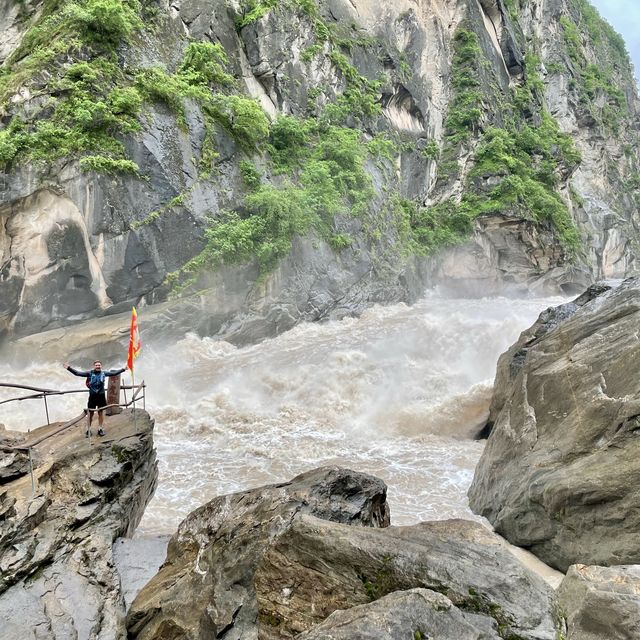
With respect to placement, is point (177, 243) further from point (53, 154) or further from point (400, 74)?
point (400, 74)

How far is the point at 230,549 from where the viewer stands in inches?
163

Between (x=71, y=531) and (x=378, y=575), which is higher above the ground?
(x=378, y=575)

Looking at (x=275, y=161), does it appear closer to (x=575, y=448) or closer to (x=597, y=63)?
(x=575, y=448)

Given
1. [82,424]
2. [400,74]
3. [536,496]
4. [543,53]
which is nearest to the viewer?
[536,496]

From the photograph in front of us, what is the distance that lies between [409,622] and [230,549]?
6.42 ft

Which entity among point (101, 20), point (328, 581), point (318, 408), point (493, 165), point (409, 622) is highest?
point (101, 20)

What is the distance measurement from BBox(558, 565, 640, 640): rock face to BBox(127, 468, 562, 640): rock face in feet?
0.43

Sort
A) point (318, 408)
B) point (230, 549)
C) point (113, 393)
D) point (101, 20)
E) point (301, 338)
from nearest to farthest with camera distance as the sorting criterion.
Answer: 1. point (230, 549)
2. point (113, 393)
3. point (318, 408)
4. point (101, 20)
5. point (301, 338)

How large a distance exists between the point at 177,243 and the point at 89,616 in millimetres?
12218

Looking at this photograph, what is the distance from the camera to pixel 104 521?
553cm

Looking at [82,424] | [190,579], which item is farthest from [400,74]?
[190,579]

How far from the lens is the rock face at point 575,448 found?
4641 millimetres

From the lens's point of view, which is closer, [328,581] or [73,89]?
[328,581]

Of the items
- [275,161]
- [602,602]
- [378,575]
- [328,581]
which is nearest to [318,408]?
[328,581]
